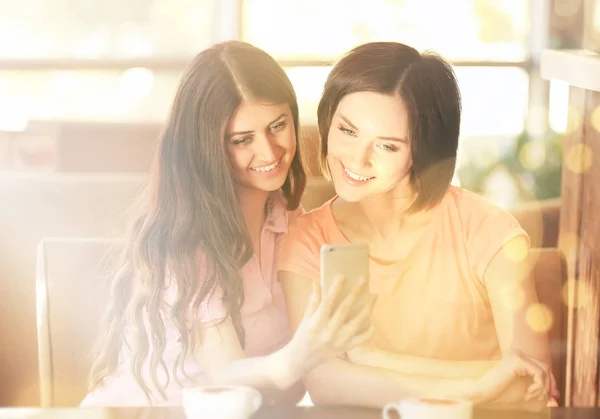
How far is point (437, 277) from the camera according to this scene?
3.20ft

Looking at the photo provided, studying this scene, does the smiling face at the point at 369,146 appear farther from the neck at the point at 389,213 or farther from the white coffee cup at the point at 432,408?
the white coffee cup at the point at 432,408

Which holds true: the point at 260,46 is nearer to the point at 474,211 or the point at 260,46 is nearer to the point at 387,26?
the point at 387,26

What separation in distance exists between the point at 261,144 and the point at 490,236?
1.04 ft

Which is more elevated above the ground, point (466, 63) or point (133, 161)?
point (466, 63)

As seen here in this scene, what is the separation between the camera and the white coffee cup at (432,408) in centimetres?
93

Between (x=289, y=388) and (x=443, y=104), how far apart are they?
42 cm

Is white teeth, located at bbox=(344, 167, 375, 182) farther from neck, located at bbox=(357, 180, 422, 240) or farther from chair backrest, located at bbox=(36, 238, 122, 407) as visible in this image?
chair backrest, located at bbox=(36, 238, 122, 407)

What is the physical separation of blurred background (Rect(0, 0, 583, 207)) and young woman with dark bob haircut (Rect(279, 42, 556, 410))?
4 centimetres

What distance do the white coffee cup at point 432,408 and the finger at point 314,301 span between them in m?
0.16

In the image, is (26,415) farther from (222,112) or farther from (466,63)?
(466,63)

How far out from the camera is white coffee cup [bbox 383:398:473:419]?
3.06ft

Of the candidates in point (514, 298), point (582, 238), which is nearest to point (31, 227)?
point (514, 298)

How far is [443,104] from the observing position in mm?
951

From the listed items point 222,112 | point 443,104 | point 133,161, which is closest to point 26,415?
point 133,161
